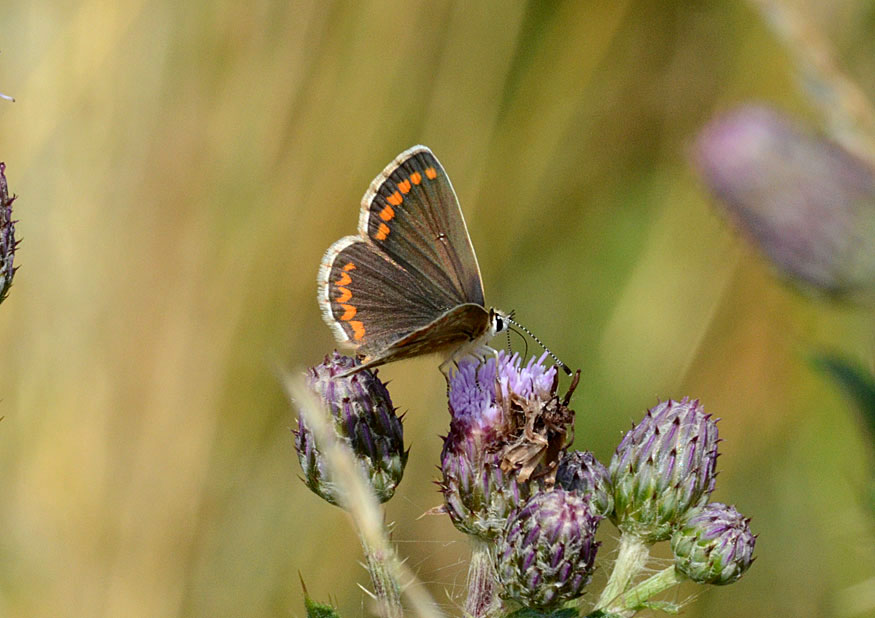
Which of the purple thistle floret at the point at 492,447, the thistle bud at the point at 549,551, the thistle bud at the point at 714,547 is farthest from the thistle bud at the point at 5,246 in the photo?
the thistle bud at the point at 714,547

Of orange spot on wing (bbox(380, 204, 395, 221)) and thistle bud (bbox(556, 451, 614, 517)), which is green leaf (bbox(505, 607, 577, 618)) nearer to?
thistle bud (bbox(556, 451, 614, 517))

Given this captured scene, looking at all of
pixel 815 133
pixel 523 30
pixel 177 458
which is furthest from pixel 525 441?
pixel 523 30

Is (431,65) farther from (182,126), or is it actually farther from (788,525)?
(788,525)

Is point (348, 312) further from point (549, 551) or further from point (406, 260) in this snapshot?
point (549, 551)

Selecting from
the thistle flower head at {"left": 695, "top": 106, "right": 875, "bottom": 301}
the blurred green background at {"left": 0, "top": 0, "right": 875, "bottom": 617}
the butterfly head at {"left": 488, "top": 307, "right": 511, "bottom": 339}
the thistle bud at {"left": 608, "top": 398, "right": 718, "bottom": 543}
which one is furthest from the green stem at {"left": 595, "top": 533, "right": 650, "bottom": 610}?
the blurred green background at {"left": 0, "top": 0, "right": 875, "bottom": 617}

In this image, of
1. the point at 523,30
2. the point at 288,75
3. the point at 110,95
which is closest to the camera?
the point at 110,95
